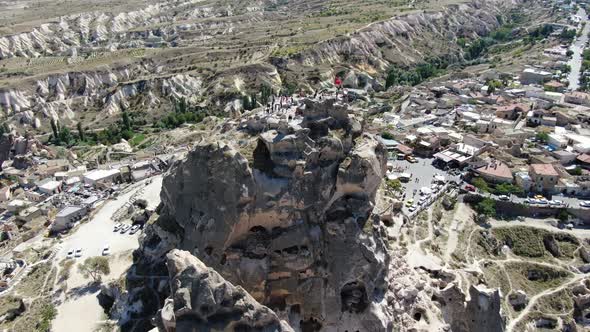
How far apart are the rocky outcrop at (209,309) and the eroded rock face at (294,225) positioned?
13.6m

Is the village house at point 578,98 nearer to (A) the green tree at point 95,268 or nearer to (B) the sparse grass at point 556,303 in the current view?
(B) the sparse grass at point 556,303

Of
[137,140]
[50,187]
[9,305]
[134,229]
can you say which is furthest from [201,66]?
[9,305]

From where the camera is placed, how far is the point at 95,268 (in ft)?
173

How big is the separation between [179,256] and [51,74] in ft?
498

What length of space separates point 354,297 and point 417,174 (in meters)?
38.7

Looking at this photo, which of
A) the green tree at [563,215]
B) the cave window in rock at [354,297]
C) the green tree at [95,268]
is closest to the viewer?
the cave window in rock at [354,297]

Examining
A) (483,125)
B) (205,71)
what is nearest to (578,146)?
(483,125)

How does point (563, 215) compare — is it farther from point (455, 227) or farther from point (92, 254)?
point (92, 254)

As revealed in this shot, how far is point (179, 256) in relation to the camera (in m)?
29.0

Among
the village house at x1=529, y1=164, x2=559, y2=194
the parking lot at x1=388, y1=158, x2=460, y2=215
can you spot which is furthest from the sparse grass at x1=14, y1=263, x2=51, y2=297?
the village house at x1=529, y1=164, x2=559, y2=194

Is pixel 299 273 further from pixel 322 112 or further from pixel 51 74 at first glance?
pixel 51 74

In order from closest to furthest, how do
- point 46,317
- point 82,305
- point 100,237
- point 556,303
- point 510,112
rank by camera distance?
point 46,317
point 82,305
point 556,303
point 100,237
point 510,112

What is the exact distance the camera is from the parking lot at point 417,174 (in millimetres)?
68438

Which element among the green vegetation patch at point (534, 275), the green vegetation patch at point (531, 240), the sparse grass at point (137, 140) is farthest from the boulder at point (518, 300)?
the sparse grass at point (137, 140)
